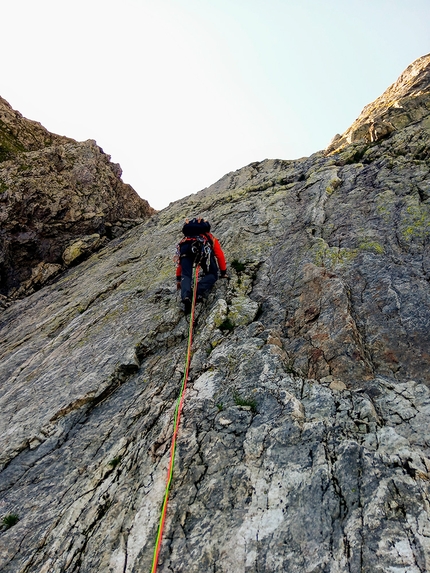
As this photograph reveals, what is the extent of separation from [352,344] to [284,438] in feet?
8.87

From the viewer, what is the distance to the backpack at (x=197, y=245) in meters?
11.8

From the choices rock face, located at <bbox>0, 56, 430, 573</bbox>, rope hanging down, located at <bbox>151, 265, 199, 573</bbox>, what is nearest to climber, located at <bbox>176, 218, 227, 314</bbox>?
rock face, located at <bbox>0, 56, 430, 573</bbox>

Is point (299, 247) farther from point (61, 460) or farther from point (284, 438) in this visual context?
point (61, 460)

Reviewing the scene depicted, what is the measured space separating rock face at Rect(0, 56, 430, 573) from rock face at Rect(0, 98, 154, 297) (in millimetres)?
8675

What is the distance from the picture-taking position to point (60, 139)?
3188cm

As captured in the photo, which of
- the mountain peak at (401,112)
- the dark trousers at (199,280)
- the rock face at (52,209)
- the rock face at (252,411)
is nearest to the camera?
the rock face at (252,411)

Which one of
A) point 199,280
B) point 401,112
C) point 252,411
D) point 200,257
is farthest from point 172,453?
point 401,112

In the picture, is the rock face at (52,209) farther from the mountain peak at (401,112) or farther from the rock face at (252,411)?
the mountain peak at (401,112)

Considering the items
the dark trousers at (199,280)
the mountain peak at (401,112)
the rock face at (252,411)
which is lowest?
the rock face at (252,411)

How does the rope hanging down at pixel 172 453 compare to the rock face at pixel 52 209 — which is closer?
the rope hanging down at pixel 172 453

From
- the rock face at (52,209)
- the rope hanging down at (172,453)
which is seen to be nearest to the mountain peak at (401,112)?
the rock face at (52,209)

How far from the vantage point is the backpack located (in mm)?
11750

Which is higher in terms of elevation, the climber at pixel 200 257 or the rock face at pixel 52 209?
the rock face at pixel 52 209

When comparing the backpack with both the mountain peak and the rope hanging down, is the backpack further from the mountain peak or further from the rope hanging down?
the mountain peak
